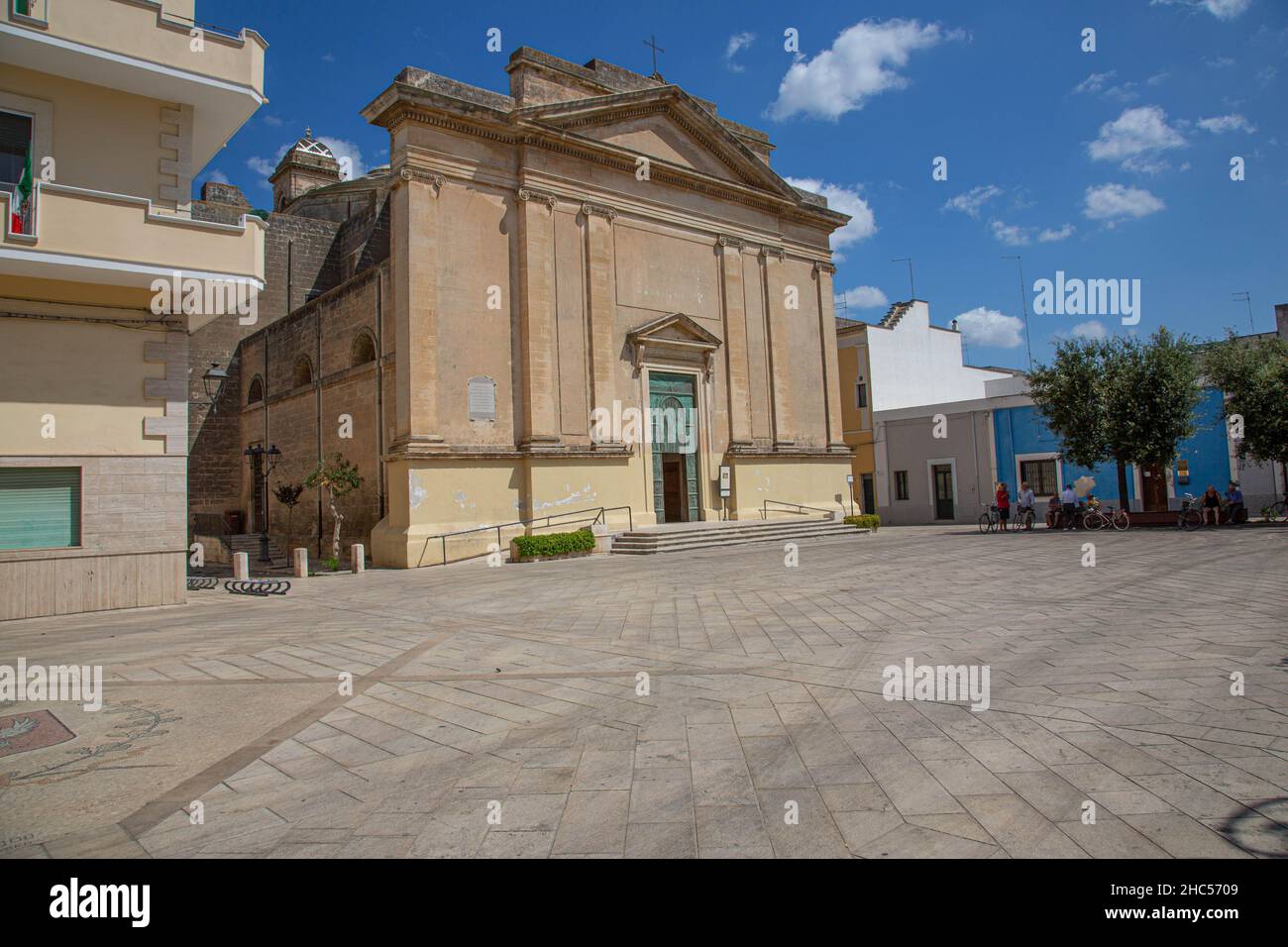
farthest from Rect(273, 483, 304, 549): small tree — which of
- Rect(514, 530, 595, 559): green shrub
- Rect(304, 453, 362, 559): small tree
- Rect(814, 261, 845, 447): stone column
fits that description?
Rect(814, 261, 845, 447): stone column

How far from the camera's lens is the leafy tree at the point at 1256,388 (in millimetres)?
20781

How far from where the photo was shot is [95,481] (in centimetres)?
1020

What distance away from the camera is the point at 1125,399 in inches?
874

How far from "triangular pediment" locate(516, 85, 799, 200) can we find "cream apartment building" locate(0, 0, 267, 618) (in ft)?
34.5

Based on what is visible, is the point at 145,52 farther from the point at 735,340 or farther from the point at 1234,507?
the point at 1234,507

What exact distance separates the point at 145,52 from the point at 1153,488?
88.9 ft

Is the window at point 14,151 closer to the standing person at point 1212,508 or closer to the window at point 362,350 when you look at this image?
the window at point 362,350

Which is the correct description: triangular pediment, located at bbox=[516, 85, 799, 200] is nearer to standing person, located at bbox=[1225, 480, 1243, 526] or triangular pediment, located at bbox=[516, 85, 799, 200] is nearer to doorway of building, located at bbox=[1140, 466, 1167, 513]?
doorway of building, located at bbox=[1140, 466, 1167, 513]

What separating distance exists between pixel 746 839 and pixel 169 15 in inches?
500

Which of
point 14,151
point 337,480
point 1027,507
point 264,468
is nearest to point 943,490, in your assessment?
point 1027,507

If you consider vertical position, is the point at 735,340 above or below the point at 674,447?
above

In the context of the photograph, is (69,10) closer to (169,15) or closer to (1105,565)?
(169,15)
